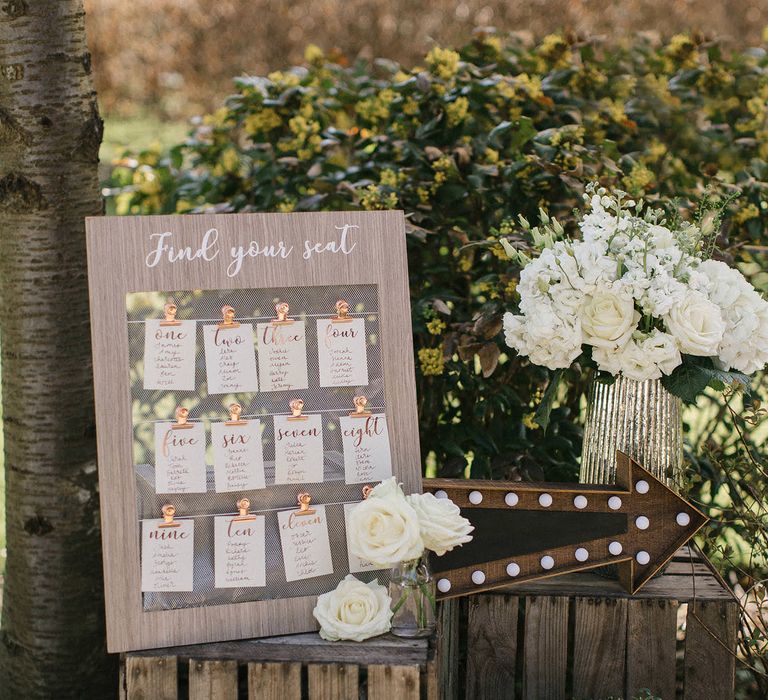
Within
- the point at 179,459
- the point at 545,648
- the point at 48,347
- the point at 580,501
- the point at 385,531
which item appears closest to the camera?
the point at 385,531

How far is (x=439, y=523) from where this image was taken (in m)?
1.50

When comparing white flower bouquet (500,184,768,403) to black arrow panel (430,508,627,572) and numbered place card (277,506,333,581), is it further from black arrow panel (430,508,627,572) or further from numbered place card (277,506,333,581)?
numbered place card (277,506,333,581)

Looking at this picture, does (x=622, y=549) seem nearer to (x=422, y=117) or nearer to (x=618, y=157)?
(x=618, y=157)

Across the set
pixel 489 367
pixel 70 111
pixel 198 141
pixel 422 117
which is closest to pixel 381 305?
pixel 489 367

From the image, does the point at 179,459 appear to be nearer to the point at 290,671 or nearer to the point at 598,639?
the point at 290,671

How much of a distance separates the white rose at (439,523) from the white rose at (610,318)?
0.39 metres

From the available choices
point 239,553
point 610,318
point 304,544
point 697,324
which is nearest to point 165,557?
point 239,553

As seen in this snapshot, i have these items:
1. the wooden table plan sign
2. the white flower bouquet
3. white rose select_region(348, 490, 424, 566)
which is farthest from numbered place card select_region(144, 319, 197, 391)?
the white flower bouquet

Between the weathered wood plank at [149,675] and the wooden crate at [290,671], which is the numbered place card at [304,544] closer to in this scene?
the wooden crate at [290,671]

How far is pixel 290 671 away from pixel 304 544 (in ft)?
0.70

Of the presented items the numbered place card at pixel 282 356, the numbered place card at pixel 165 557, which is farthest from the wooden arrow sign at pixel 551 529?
the numbered place card at pixel 165 557

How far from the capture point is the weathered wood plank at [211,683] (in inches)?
58.5

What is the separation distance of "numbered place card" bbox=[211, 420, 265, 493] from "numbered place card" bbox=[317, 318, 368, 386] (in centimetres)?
15

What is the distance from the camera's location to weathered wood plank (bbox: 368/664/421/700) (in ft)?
4.79
